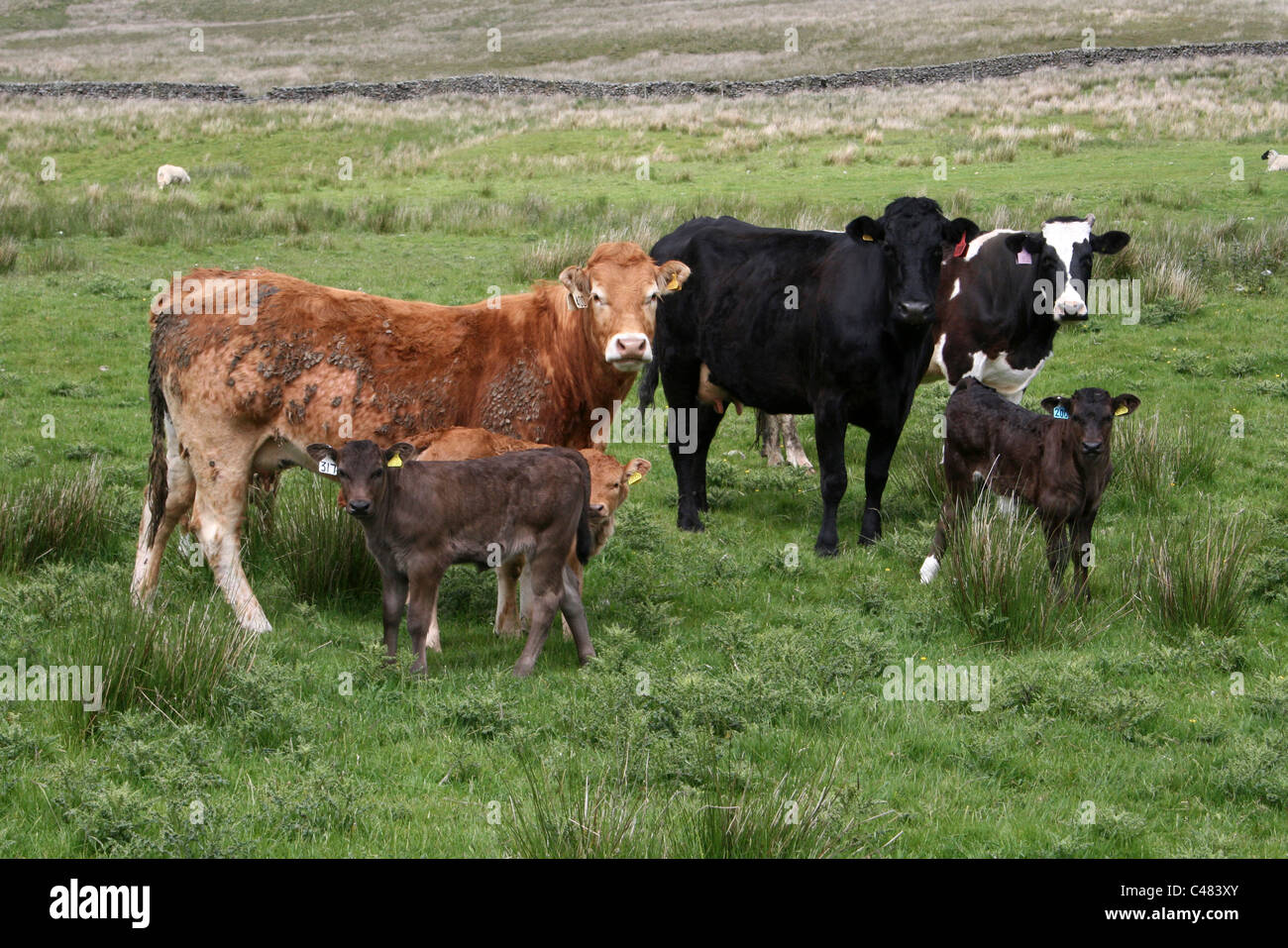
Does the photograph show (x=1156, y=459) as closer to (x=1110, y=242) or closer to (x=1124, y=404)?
(x=1110, y=242)

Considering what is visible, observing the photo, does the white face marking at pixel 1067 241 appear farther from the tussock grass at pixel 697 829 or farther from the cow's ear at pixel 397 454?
the tussock grass at pixel 697 829

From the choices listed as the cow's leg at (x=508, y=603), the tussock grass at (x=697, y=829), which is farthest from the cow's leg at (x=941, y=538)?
the tussock grass at (x=697, y=829)

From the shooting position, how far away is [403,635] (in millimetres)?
8406

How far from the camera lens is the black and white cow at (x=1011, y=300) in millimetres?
11992

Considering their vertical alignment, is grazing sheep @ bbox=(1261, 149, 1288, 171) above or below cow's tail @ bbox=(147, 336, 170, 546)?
above

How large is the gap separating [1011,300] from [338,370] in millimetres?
6323

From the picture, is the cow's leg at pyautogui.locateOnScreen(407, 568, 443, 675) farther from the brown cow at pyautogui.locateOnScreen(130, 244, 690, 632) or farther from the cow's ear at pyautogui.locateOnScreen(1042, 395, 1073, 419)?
the cow's ear at pyautogui.locateOnScreen(1042, 395, 1073, 419)

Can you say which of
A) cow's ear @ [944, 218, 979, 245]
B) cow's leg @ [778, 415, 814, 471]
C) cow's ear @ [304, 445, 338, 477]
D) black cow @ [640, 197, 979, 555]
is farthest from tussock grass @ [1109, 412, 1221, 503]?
cow's ear @ [304, 445, 338, 477]

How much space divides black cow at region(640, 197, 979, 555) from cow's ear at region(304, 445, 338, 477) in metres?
4.34

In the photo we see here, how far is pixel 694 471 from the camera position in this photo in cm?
1184

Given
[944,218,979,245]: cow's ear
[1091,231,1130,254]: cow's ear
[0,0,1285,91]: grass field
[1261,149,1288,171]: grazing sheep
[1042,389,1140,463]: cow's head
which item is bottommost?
[1042,389,1140,463]: cow's head

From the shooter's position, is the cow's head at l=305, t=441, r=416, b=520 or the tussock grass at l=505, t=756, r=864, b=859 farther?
the cow's head at l=305, t=441, r=416, b=520

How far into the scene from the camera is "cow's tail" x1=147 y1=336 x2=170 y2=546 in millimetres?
9000

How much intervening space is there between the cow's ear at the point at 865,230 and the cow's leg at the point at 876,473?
5.04ft
